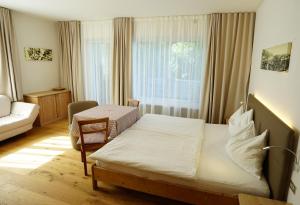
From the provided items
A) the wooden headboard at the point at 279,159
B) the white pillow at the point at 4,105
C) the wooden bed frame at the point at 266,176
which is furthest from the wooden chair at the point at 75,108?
the wooden headboard at the point at 279,159

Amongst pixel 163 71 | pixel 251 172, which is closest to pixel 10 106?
pixel 163 71

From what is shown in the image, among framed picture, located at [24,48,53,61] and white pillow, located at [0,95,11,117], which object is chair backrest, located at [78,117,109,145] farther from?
framed picture, located at [24,48,53,61]

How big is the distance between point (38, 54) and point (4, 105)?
1589mm

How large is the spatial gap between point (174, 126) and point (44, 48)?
13.4 ft

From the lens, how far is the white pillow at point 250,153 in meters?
1.73

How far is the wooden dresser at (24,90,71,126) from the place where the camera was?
4.29 meters

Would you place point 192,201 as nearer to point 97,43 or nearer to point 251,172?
point 251,172

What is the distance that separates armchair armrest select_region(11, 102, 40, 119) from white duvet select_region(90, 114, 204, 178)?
2.28 meters

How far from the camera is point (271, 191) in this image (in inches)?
62.2

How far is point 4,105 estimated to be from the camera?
3.76 meters

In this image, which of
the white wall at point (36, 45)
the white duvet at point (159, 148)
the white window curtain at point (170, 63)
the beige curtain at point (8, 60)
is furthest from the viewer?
the white wall at point (36, 45)

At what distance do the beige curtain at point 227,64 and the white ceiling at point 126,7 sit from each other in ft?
0.90

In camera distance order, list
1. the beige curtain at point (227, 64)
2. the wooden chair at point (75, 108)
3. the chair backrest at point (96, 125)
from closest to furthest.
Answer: the chair backrest at point (96, 125) < the wooden chair at point (75, 108) < the beige curtain at point (227, 64)

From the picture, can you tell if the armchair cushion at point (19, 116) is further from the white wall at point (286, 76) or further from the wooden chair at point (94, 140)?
the white wall at point (286, 76)
